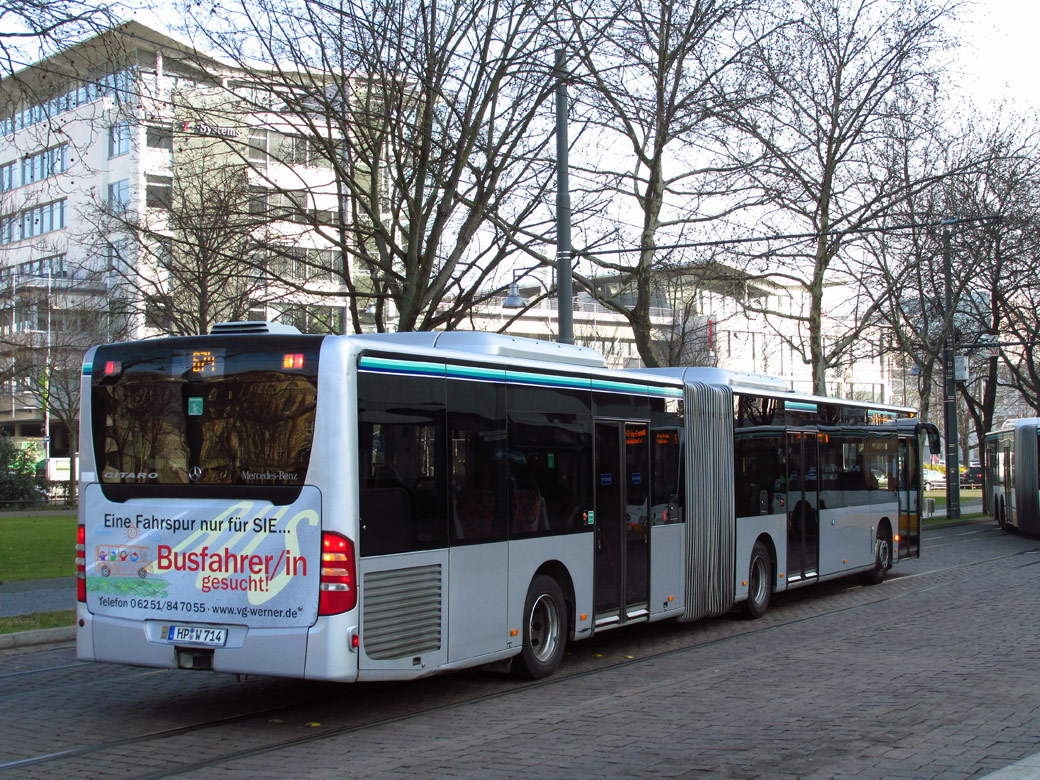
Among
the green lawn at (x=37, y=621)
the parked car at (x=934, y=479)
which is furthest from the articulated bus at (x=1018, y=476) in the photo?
the parked car at (x=934, y=479)

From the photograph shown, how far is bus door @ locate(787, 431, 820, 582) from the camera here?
16.3 meters

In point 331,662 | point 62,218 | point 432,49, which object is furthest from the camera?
point 62,218

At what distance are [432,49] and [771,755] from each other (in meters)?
12.7

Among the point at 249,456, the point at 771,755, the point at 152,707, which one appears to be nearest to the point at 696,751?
the point at 771,755

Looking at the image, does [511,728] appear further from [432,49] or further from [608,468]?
[432,49]

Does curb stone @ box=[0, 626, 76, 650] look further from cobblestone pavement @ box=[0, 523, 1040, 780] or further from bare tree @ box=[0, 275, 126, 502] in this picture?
bare tree @ box=[0, 275, 126, 502]

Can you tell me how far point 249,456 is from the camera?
823cm

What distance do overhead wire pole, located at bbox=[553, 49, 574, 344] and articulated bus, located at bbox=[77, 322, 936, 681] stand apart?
5.46m

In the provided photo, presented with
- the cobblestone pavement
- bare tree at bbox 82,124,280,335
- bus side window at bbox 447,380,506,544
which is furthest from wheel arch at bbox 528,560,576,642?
bare tree at bbox 82,124,280,335

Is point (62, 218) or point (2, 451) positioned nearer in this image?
point (2, 451)

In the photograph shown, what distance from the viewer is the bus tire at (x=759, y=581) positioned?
15005mm

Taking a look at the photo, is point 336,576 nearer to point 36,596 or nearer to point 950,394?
point 36,596

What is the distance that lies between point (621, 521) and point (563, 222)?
681 cm

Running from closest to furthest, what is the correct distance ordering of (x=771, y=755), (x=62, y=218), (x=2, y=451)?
1. (x=771, y=755)
2. (x=2, y=451)
3. (x=62, y=218)
